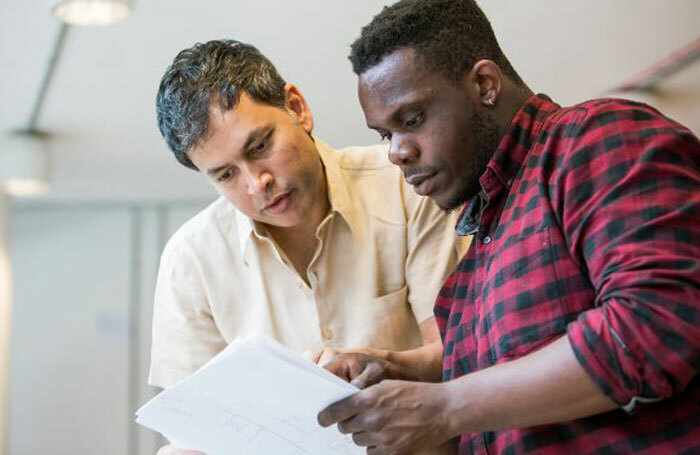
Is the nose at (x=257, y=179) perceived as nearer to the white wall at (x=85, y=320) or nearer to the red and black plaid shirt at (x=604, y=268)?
the red and black plaid shirt at (x=604, y=268)

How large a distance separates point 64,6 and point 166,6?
1.97 feet

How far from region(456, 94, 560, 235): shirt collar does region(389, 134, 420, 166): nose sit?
0.10 m

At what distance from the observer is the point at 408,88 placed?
48.4 inches

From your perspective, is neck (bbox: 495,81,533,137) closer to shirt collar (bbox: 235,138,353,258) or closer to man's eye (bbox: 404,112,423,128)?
man's eye (bbox: 404,112,423,128)

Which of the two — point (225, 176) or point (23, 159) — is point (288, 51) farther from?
point (225, 176)

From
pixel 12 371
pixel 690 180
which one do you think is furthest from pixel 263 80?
pixel 12 371

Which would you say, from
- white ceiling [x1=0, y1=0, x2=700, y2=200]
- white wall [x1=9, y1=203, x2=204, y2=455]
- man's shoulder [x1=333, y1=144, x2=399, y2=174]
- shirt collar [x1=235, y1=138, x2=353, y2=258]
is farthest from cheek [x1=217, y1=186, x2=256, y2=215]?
white wall [x1=9, y1=203, x2=204, y2=455]

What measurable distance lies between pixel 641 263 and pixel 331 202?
34.0 inches

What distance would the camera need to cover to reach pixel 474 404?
1.02 metres

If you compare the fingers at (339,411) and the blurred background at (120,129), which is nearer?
the fingers at (339,411)

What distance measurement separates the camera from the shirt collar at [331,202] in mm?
1729

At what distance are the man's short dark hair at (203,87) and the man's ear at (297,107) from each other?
0.03 meters

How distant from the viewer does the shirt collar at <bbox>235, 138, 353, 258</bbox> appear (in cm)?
173

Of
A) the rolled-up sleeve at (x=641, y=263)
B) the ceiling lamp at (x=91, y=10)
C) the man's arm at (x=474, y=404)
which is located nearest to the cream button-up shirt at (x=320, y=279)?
the man's arm at (x=474, y=404)
